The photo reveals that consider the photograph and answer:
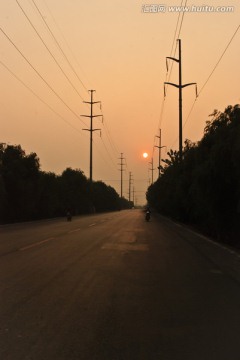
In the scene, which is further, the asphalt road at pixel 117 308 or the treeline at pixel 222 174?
the treeline at pixel 222 174

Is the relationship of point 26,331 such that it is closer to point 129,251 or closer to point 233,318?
point 233,318

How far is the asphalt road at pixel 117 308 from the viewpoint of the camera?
22.1ft

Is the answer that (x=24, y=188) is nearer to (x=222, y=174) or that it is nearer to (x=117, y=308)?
(x=222, y=174)

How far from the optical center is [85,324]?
315 inches


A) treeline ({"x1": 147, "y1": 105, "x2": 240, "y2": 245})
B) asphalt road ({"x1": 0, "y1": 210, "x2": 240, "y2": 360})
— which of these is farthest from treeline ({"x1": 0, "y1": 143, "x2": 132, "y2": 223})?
asphalt road ({"x1": 0, "y1": 210, "x2": 240, "y2": 360})

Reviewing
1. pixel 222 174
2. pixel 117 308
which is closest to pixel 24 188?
pixel 222 174

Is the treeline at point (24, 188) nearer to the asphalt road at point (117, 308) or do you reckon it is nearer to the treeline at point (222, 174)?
the treeline at point (222, 174)

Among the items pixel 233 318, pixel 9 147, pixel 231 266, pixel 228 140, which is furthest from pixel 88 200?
pixel 233 318

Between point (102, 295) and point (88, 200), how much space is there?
95.3 metres

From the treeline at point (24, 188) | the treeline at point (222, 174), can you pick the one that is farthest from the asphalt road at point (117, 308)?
the treeline at point (24, 188)

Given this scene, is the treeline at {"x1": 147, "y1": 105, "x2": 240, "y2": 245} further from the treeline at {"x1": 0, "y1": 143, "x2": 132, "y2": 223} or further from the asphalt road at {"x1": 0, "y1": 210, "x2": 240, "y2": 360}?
the treeline at {"x1": 0, "y1": 143, "x2": 132, "y2": 223}

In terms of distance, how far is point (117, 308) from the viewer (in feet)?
30.3

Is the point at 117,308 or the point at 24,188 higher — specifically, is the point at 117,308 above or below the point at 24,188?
below

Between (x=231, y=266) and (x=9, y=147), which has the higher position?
(x=9, y=147)
